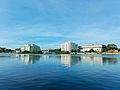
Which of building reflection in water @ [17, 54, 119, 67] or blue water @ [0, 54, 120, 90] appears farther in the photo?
building reflection in water @ [17, 54, 119, 67]

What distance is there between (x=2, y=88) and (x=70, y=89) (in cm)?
831

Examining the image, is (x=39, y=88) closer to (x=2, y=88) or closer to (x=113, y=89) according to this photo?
(x=2, y=88)

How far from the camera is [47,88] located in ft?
71.4

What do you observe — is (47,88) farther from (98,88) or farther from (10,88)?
(98,88)

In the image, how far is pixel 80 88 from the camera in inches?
861

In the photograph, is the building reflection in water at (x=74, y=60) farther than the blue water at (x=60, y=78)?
Yes

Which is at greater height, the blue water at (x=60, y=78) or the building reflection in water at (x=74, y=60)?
the building reflection in water at (x=74, y=60)

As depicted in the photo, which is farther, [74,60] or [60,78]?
[74,60]

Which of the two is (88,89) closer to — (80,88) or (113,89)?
(80,88)

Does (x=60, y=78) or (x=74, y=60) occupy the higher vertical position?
(x=74, y=60)

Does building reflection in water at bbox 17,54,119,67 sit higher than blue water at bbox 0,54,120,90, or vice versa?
building reflection in water at bbox 17,54,119,67

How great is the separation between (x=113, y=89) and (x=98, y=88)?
1804 mm

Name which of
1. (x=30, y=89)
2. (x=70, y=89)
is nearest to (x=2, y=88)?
(x=30, y=89)

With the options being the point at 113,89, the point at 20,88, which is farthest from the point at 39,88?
the point at 113,89
